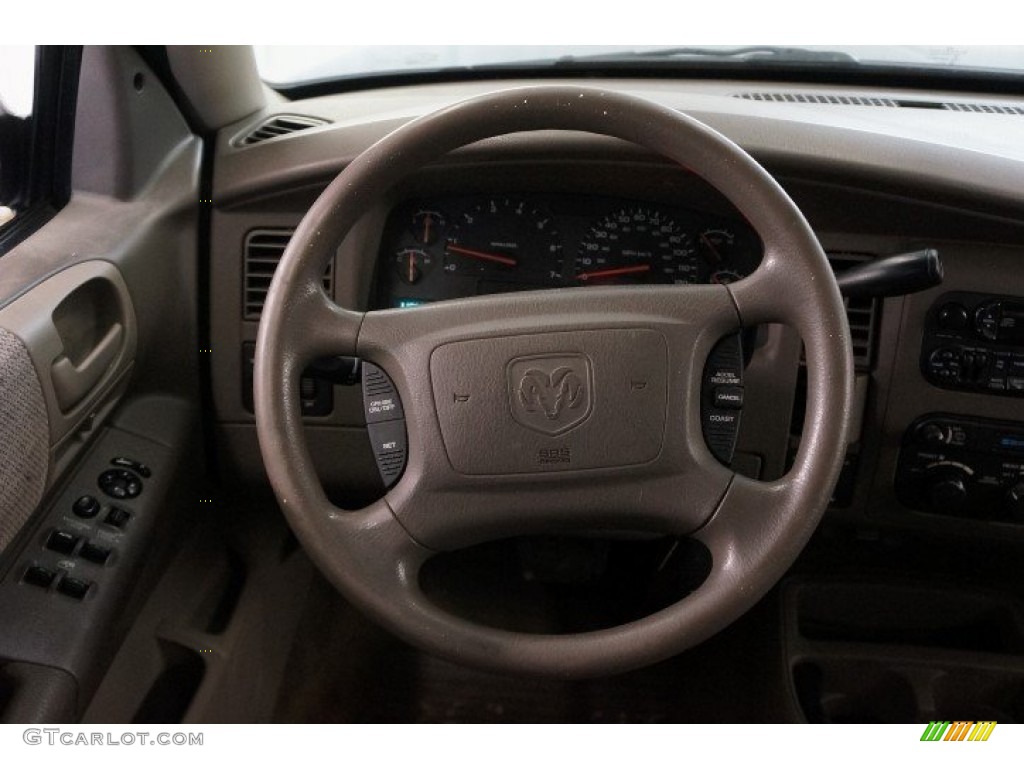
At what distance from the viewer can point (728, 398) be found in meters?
1.00

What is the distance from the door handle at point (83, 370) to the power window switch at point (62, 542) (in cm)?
16

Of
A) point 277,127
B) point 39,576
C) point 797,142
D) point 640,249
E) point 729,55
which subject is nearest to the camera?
point 39,576

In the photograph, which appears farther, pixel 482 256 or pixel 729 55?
pixel 729 55

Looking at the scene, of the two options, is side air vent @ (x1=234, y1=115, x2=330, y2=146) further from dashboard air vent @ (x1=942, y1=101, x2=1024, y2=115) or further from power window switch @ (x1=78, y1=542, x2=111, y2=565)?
dashboard air vent @ (x1=942, y1=101, x2=1024, y2=115)

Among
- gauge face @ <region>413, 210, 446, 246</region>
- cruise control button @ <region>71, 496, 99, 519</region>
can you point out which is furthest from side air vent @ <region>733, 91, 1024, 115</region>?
cruise control button @ <region>71, 496, 99, 519</region>

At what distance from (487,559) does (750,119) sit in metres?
0.91

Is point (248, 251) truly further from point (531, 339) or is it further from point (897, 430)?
point (897, 430)

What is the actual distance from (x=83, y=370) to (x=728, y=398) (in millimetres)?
783

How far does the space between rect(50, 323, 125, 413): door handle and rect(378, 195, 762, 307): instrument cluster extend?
0.38 m

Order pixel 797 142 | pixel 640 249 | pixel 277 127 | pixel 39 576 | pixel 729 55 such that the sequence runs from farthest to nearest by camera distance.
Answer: pixel 729 55
pixel 277 127
pixel 640 249
pixel 797 142
pixel 39 576

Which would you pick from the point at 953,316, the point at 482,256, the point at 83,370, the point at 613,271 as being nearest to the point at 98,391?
the point at 83,370

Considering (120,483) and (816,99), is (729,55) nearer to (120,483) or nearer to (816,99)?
(816,99)

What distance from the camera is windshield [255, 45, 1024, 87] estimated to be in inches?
60.7
